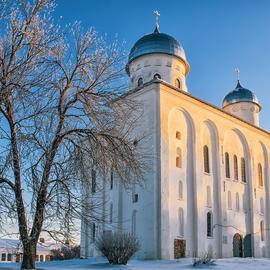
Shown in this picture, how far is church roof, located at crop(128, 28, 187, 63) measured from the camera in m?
27.5

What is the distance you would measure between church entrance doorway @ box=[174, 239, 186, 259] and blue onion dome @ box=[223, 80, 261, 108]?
51.8 ft

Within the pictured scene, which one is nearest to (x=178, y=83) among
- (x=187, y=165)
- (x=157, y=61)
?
(x=157, y=61)

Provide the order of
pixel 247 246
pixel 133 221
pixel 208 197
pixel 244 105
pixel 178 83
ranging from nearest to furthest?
pixel 133 221 → pixel 208 197 → pixel 247 246 → pixel 178 83 → pixel 244 105

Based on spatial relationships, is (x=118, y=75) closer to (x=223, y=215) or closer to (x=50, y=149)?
→ (x=50, y=149)

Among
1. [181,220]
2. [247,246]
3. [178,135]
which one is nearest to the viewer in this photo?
[181,220]

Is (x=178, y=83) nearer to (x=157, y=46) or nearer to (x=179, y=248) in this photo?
(x=157, y=46)

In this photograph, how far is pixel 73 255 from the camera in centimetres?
2730

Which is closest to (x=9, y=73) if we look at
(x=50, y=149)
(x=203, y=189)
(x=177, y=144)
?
(x=50, y=149)

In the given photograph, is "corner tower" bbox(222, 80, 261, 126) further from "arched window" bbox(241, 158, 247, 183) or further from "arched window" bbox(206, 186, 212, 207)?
"arched window" bbox(206, 186, 212, 207)

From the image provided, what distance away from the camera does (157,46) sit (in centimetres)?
2755

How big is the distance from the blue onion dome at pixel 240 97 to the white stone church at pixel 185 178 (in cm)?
424

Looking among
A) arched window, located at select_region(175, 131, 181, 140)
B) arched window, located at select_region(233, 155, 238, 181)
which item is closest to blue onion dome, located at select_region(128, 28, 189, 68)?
arched window, located at select_region(175, 131, 181, 140)

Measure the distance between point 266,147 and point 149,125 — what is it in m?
12.3

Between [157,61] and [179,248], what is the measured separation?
11.7m
